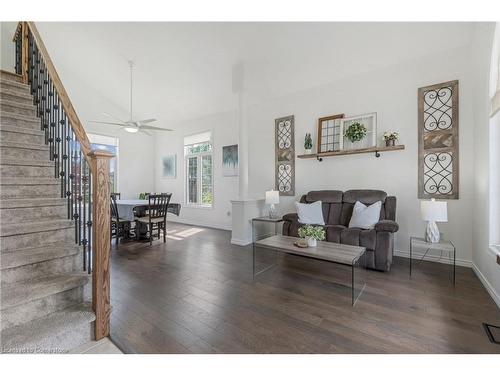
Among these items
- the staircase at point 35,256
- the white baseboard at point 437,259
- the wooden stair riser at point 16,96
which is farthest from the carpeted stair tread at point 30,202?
the white baseboard at point 437,259

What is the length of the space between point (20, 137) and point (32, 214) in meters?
1.05

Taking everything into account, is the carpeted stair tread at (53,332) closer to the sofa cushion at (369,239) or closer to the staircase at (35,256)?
the staircase at (35,256)

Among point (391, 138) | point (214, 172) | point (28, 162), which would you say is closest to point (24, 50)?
point (28, 162)

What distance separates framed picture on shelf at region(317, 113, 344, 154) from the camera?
410 cm

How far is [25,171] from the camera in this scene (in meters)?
2.27

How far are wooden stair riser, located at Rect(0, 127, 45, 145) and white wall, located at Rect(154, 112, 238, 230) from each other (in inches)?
144

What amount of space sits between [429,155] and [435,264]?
5.04ft

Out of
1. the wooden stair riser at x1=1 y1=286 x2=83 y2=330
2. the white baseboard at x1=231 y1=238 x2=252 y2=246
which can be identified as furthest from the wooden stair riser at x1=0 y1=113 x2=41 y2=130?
the white baseboard at x1=231 y1=238 x2=252 y2=246

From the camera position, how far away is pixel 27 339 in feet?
4.48

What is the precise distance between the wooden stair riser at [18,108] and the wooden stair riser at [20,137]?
401mm

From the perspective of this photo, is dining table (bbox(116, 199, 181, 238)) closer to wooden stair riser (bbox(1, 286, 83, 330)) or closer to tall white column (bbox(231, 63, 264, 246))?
tall white column (bbox(231, 63, 264, 246))

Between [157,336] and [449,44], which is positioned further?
[449,44]
